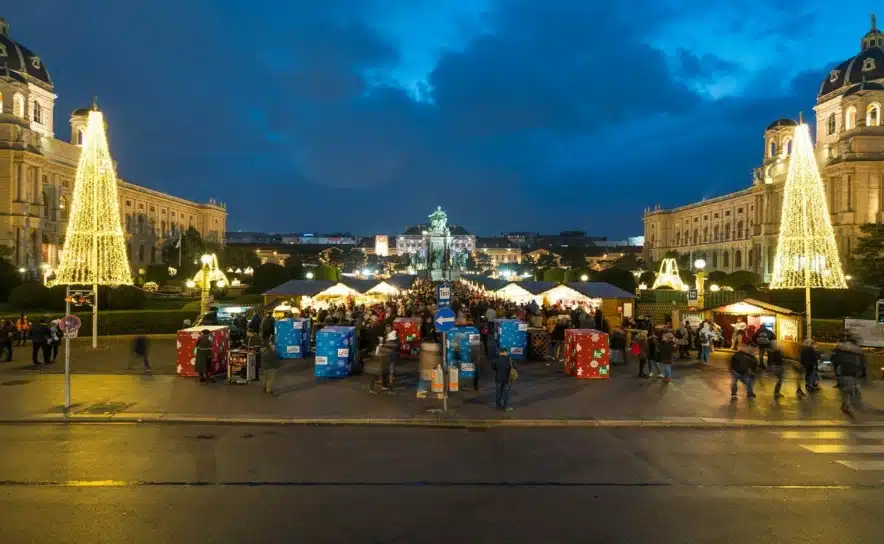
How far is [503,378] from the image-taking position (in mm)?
13812

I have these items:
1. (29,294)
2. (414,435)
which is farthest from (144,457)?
(29,294)

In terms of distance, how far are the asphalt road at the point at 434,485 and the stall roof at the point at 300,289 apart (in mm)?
19189

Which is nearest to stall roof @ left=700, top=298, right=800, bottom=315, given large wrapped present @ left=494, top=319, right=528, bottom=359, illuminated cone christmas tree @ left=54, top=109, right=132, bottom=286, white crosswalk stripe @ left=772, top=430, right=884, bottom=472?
large wrapped present @ left=494, top=319, right=528, bottom=359

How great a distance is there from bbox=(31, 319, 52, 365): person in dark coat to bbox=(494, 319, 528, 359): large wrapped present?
14560mm

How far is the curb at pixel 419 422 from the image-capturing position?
42.6ft

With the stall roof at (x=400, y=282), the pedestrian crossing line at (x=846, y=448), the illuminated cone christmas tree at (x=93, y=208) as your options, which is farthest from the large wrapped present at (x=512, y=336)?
the stall roof at (x=400, y=282)

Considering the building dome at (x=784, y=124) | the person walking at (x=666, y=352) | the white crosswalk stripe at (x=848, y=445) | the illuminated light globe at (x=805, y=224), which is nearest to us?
the white crosswalk stripe at (x=848, y=445)

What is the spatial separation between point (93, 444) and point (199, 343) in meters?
6.00

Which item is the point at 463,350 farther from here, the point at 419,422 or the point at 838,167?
the point at 838,167

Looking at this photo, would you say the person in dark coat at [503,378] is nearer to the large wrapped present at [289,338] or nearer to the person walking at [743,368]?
the person walking at [743,368]

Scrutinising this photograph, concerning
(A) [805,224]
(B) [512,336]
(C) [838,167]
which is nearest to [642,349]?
(B) [512,336]

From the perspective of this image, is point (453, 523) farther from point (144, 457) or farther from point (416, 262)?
point (416, 262)

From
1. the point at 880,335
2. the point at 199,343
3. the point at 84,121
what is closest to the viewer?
the point at 199,343

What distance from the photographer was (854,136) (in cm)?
6856
